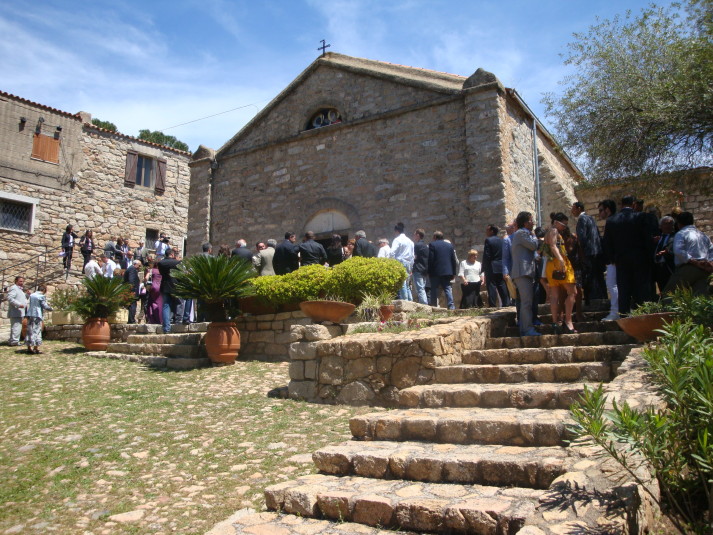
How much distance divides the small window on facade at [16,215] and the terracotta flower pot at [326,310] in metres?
18.4

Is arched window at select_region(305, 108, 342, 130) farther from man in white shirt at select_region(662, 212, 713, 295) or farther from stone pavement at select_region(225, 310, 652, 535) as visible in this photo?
stone pavement at select_region(225, 310, 652, 535)

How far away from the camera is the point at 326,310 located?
7.86 meters

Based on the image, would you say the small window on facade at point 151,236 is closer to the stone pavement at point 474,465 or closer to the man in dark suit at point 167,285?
the man in dark suit at point 167,285

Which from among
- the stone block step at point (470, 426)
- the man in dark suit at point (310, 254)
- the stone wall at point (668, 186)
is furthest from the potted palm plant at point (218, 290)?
the stone wall at point (668, 186)

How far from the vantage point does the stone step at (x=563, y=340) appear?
624cm

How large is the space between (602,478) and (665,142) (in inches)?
369

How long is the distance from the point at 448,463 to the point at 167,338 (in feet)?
26.5

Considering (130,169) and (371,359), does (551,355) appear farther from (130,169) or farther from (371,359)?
(130,169)

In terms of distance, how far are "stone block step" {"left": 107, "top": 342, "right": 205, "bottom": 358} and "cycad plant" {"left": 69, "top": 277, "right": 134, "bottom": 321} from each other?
0.74 meters

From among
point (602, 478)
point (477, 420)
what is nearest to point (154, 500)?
point (477, 420)

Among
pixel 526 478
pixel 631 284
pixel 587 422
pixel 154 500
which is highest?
pixel 631 284

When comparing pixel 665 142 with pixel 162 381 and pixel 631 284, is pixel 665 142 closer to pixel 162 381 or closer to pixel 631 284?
pixel 631 284

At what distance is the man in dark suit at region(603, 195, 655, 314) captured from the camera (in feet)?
23.4

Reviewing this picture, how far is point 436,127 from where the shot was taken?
45.8ft
